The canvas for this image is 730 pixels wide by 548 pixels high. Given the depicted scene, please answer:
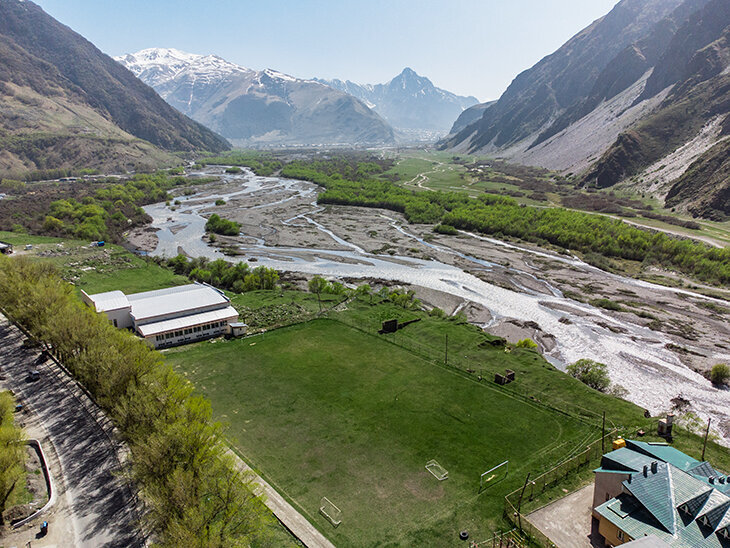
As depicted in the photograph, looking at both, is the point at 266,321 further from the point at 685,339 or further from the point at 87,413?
the point at 685,339

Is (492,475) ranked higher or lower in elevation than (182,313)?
lower

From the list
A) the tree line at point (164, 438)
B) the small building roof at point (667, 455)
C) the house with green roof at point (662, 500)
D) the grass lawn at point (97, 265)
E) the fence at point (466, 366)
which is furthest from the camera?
the grass lawn at point (97, 265)

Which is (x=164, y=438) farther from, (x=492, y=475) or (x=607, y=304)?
(x=607, y=304)

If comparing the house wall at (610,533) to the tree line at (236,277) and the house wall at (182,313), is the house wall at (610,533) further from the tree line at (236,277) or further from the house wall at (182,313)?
the tree line at (236,277)

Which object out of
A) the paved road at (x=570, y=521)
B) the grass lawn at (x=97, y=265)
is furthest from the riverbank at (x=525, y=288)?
the paved road at (x=570, y=521)

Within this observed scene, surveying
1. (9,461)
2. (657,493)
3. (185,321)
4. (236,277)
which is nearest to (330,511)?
(657,493)

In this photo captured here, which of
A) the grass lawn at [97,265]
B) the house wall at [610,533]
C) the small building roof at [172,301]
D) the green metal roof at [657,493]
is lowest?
the grass lawn at [97,265]

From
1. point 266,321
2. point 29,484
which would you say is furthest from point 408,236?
point 29,484
